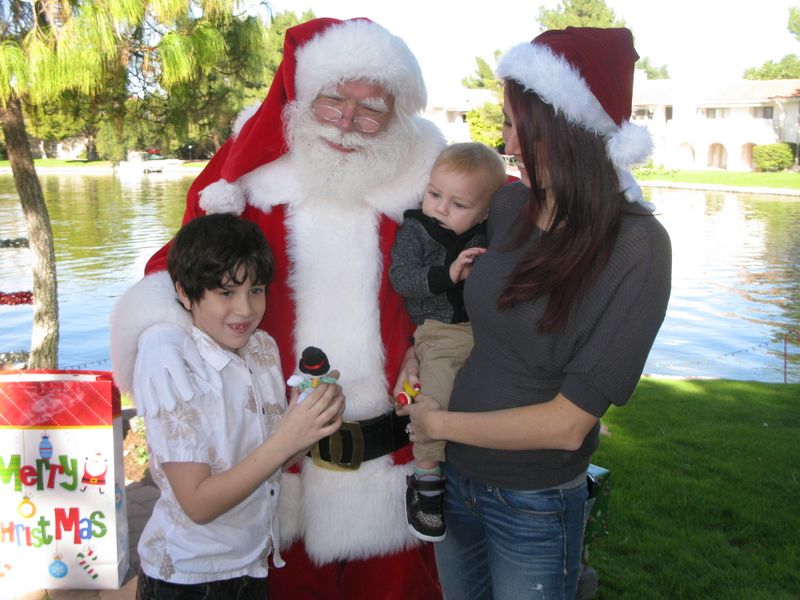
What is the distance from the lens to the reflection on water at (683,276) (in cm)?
790

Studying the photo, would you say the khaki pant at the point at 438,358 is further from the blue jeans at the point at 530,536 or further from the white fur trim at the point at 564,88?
the white fur trim at the point at 564,88

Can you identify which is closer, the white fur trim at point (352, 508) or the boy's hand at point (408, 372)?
the boy's hand at point (408, 372)

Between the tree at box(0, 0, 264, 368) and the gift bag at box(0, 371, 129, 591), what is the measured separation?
1.79 m

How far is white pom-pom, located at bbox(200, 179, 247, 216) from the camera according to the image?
2205 mm

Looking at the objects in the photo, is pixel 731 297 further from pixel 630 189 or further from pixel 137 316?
pixel 137 316

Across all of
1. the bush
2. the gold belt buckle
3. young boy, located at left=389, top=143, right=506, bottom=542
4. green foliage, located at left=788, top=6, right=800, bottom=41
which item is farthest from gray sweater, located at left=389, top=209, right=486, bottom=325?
green foliage, located at left=788, top=6, right=800, bottom=41

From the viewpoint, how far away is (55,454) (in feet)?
9.91

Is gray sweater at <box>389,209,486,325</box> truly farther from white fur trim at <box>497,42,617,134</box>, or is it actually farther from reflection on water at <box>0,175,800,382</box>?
reflection on water at <box>0,175,800,382</box>

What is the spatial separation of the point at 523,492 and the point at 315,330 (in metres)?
0.87

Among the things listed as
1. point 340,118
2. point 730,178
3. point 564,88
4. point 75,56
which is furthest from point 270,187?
point 730,178

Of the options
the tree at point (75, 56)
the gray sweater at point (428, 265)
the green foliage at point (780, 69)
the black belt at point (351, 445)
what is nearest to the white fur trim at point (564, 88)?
the gray sweater at point (428, 265)

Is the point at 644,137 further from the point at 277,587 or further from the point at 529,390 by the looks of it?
the point at 277,587

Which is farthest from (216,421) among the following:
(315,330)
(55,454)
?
(55,454)

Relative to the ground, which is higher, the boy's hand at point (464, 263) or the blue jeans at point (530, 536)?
the boy's hand at point (464, 263)
